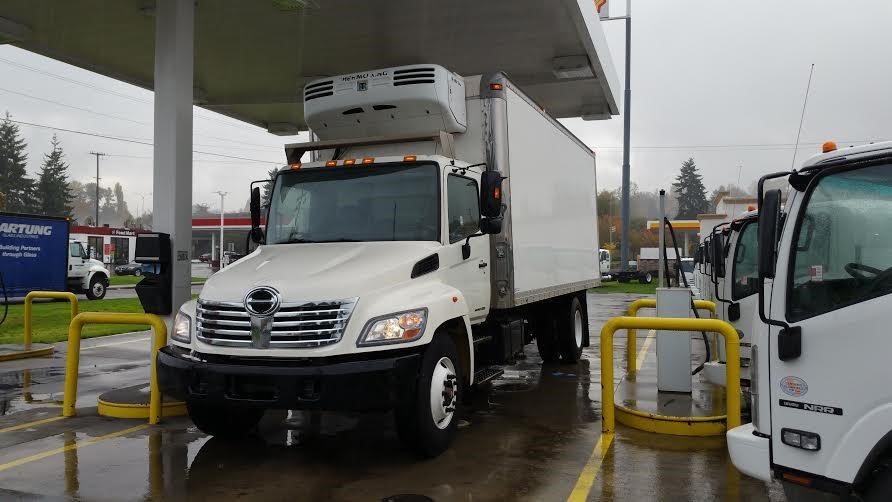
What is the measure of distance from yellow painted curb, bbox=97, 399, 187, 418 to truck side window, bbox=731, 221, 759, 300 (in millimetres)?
6556

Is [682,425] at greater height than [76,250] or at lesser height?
lesser

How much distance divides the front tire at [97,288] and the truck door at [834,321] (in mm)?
25934

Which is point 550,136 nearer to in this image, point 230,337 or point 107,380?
point 230,337

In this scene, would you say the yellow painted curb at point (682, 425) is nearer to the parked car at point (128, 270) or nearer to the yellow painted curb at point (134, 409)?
the yellow painted curb at point (134, 409)

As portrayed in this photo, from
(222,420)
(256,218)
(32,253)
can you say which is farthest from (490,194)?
(32,253)

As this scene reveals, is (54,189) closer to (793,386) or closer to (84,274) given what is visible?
(84,274)

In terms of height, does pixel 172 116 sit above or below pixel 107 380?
above

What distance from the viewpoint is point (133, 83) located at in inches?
553

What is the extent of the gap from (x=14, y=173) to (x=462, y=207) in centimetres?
8543

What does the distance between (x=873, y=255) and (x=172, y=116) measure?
297 inches

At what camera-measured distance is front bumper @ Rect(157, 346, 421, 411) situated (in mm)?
5141

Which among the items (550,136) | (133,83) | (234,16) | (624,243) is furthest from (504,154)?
(624,243)

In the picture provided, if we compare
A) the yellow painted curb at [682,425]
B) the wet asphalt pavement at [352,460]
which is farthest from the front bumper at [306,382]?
the yellow painted curb at [682,425]

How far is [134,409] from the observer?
7.38m
